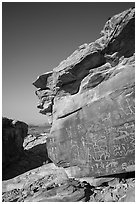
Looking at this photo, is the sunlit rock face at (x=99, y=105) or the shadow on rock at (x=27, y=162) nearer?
the sunlit rock face at (x=99, y=105)

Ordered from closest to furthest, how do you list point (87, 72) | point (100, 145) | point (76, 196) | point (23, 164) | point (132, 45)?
1. point (76, 196)
2. point (100, 145)
3. point (132, 45)
4. point (87, 72)
5. point (23, 164)

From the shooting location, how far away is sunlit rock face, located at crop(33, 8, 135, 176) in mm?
10539

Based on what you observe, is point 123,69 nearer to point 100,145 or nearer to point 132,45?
point 132,45

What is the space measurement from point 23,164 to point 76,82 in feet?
48.6

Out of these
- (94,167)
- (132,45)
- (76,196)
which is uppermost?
(132,45)

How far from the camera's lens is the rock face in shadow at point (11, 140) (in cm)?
2420

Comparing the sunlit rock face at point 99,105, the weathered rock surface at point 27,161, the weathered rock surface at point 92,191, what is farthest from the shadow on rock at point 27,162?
the weathered rock surface at point 92,191

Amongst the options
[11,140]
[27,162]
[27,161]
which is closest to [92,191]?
[27,162]

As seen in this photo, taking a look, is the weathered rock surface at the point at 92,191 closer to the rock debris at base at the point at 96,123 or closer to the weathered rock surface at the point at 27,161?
the rock debris at base at the point at 96,123

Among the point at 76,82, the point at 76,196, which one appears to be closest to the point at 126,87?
the point at 76,82

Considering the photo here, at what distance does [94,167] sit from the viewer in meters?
11.5

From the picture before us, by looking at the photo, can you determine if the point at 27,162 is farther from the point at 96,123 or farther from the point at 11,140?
the point at 96,123

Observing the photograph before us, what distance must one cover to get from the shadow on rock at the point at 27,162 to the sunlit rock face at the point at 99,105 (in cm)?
892

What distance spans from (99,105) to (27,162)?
55.4ft
